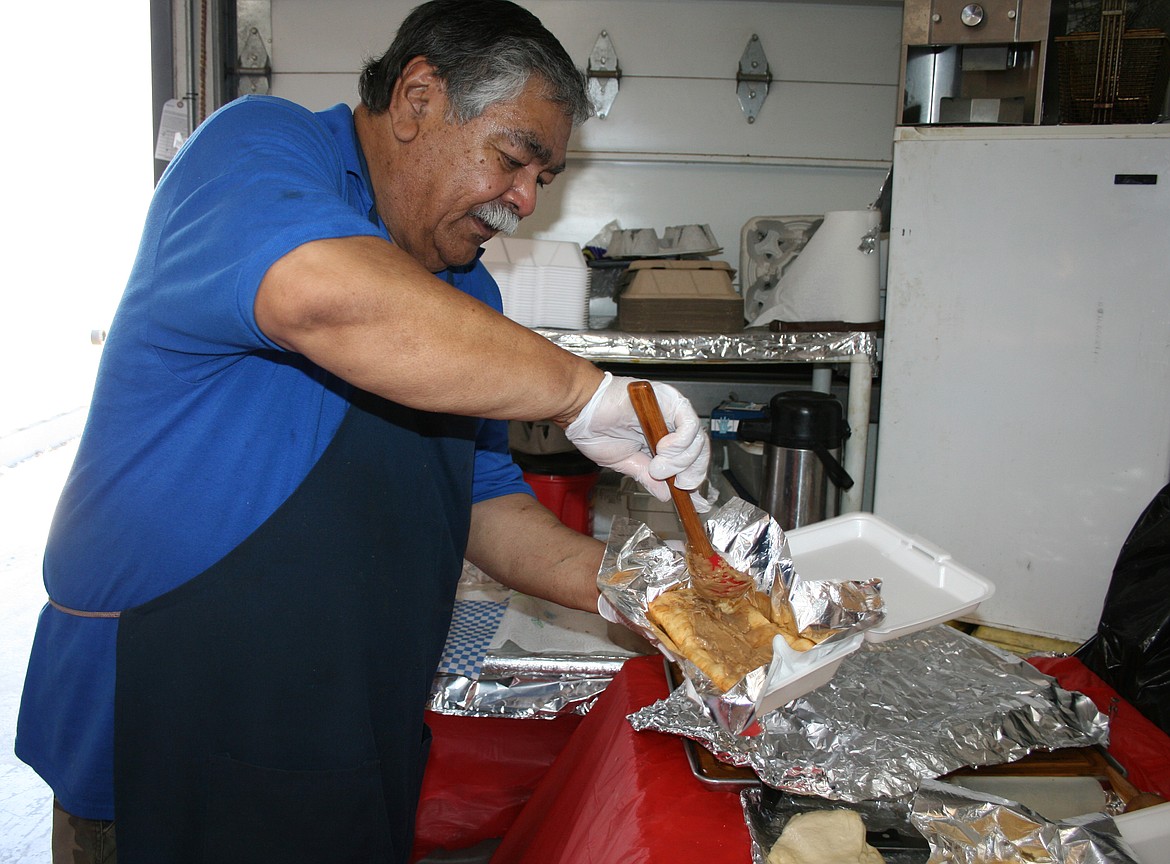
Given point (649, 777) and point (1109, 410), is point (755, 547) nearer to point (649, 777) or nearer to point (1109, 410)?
point (649, 777)

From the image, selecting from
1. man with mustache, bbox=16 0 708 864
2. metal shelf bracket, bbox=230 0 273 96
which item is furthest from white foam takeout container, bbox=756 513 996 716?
metal shelf bracket, bbox=230 0 273 96

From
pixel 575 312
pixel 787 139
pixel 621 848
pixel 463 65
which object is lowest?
pixel 621 848

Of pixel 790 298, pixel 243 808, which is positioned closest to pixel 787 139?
pixel 790 298

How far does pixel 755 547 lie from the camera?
1.29 metres

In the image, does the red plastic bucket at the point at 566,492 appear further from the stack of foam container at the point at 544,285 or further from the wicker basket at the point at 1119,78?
the wicker basket at the point at 1119,78

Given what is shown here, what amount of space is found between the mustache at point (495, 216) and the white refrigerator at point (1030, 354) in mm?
1631

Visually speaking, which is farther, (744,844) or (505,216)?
(505,216)

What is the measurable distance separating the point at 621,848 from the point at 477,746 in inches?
43.5

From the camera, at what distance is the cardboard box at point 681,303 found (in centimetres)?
262

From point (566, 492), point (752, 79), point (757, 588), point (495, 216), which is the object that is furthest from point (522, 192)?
point (752, 79)

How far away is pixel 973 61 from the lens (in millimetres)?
2660

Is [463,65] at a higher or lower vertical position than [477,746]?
higher

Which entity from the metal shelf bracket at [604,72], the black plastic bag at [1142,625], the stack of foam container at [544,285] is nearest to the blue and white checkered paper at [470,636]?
the stack of foam container at [544,285]

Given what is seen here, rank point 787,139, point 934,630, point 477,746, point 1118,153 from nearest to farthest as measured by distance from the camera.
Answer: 1. point 934,630
2. point 477,746
3. point 1118,153
4. point 787,139
